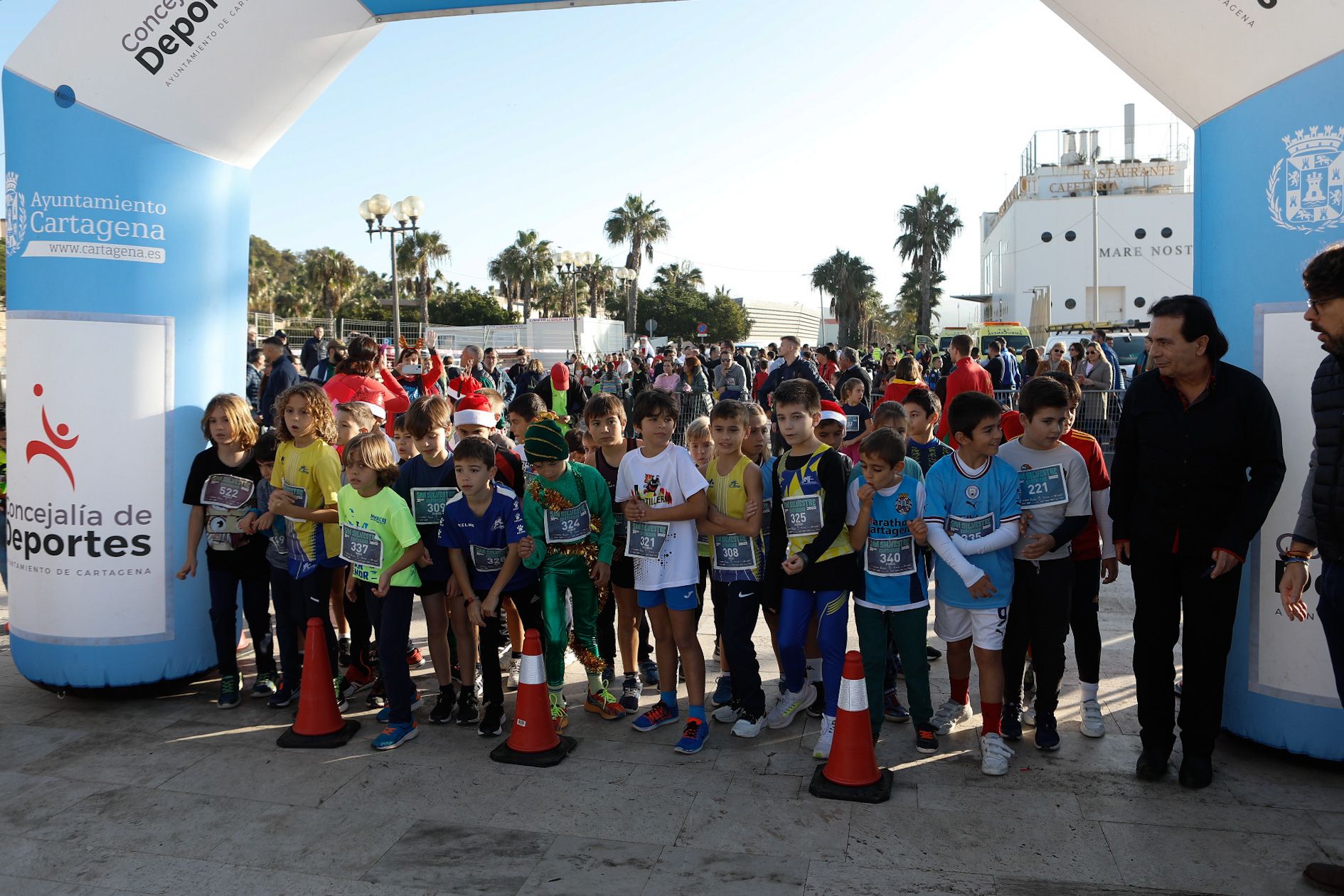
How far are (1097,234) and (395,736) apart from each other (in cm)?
5081

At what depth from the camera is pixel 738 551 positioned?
445 cm

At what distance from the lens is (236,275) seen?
540cm

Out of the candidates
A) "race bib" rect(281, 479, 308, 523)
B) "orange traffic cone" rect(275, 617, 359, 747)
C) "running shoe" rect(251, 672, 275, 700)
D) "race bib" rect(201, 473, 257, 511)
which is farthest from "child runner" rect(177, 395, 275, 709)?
"orange traffic cone" rect(275, 617, 359, 747)

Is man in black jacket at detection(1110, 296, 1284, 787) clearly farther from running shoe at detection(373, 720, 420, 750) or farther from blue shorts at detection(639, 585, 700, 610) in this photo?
running shoe at detection(373, 720, 420, 750)

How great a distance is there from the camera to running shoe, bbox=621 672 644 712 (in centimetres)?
499

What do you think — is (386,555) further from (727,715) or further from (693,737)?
(727,715)

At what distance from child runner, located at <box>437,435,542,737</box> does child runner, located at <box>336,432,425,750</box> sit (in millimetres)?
213

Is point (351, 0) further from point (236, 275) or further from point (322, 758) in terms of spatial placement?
point (322, 758)

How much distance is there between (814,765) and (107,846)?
287 centimetres

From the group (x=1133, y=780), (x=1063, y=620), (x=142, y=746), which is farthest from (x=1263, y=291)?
(x=142, y=746)

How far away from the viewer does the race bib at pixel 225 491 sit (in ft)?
16.2

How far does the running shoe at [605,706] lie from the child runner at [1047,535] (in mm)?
2007

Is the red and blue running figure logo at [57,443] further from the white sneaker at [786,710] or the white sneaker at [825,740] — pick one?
the white sneaker at [825,740]

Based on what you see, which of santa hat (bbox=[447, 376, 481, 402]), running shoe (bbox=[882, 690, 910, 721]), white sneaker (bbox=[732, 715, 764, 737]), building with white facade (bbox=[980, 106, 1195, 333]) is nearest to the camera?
white sneaker (bbox=[732, 715, 764, 737])
